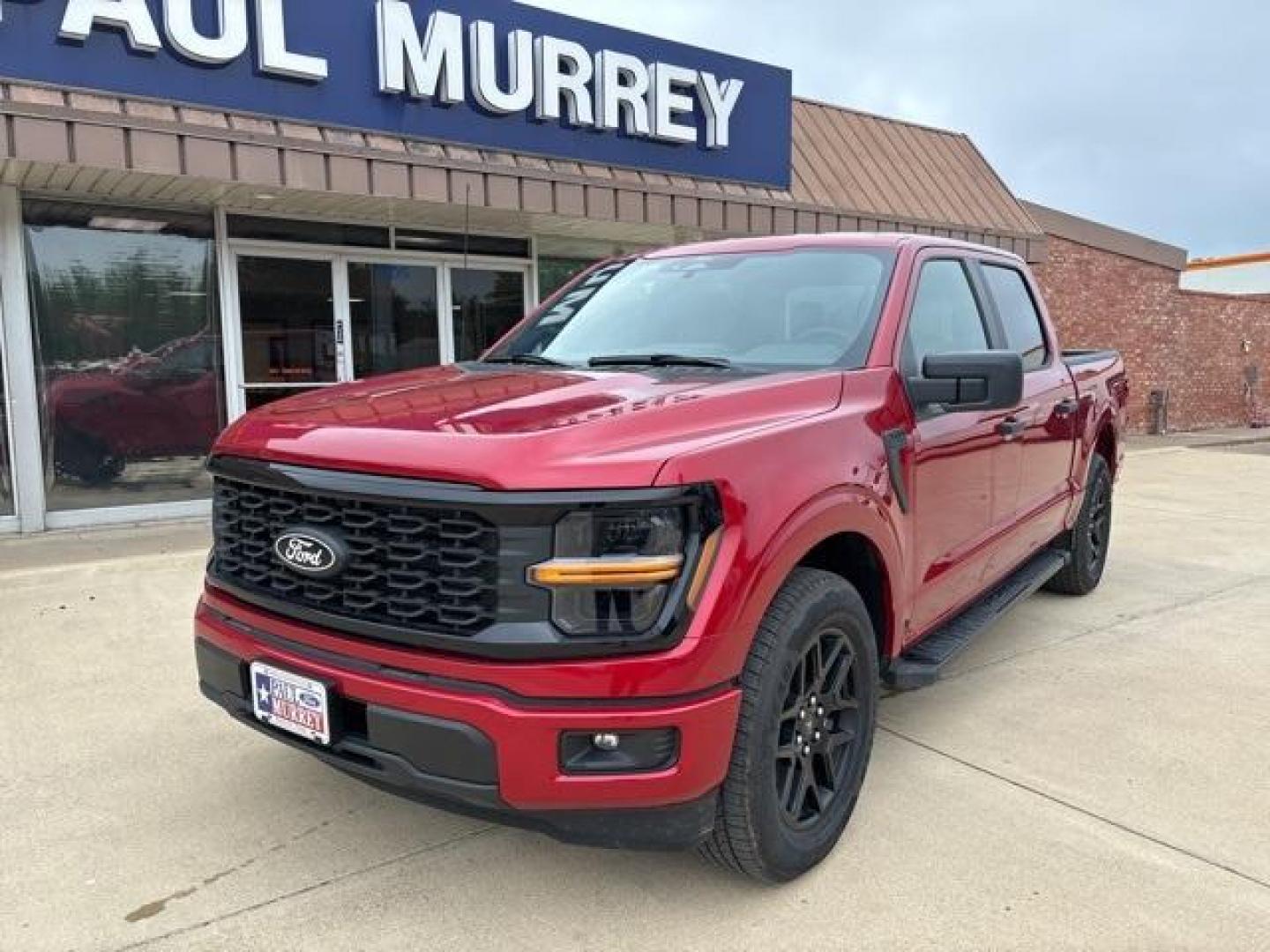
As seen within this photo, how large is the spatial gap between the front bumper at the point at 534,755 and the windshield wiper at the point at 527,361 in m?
1.45

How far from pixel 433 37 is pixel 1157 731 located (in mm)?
6797

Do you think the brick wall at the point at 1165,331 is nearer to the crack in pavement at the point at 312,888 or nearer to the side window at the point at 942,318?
the side window at the point at 942,318

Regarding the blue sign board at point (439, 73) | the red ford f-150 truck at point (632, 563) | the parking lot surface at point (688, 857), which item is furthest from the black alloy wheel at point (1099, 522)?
the blue sign board at point (439, 73)

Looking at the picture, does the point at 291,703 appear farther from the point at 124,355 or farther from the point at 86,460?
the point at 124,355

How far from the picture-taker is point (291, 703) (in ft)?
8.43

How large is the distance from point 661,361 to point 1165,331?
654 inches

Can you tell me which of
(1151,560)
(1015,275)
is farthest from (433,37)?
(1151,560)

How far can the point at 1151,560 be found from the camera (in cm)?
680

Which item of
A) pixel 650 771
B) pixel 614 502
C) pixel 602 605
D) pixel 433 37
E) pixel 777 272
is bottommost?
pixel 650 771

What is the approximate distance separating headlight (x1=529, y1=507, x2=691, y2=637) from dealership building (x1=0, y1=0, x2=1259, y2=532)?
4.02 meters

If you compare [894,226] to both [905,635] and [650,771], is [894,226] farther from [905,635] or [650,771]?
[650,771]

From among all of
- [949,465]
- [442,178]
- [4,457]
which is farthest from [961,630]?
[4,457]

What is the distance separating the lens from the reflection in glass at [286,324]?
27.9 feet

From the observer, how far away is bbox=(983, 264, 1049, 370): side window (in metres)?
4.39
